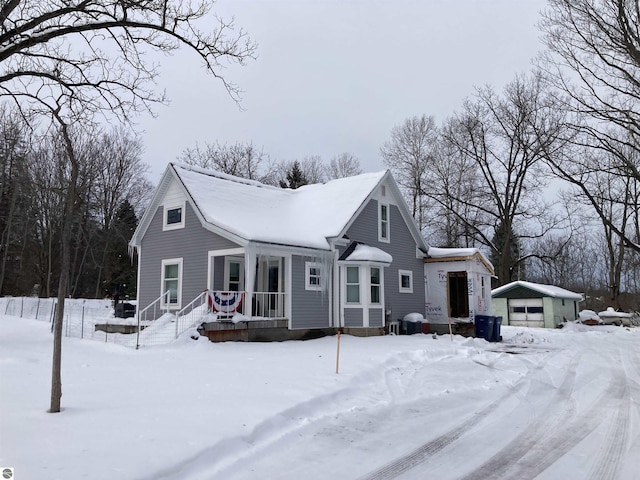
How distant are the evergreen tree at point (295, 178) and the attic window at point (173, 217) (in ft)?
78.4

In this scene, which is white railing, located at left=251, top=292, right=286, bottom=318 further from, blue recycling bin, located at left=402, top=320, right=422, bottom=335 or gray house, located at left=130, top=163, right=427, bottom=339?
blue recycling bin, located at left=402, top=320, right=422, bottom=335

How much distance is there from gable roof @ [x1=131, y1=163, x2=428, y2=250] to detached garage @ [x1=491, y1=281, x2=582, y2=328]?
14.9 meters

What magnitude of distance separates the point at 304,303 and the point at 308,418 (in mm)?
10395

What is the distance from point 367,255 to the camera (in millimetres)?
18016

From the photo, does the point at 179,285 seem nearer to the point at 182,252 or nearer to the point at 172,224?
the point at 182,252

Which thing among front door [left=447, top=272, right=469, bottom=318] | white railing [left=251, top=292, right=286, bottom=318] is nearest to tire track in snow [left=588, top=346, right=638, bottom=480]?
white railing [left=251, top=292, right=286, bottom=318]

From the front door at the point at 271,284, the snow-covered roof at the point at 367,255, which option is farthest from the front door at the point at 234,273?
the snow-covered roof at the point at 367,255

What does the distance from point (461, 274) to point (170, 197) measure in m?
12.7

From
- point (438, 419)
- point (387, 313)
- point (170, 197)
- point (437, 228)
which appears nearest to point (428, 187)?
point (437, 228)

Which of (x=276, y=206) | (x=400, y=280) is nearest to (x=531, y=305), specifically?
(x=400, y=280)

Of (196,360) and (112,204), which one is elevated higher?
(112,204)

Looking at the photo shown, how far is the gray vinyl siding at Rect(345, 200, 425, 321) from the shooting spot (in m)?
19.9

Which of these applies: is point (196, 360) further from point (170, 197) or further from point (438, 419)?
point (170, 197)

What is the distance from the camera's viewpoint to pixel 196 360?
10.9 metres
